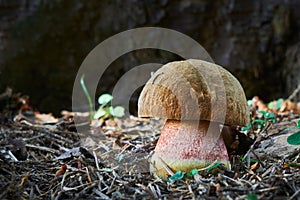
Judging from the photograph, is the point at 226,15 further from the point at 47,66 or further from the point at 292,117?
the point at 47,66

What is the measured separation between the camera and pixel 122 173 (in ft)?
5.42

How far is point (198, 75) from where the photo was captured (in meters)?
1.62

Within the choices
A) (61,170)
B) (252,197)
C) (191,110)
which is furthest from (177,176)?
(61,170)

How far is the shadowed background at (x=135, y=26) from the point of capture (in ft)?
12.2

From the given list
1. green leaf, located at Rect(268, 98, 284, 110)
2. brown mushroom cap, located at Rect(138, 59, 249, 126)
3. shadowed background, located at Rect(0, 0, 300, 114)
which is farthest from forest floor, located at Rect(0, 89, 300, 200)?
shadowed background, located at Rect(0, 0, 300, 114)

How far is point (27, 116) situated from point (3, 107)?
0.67 feet

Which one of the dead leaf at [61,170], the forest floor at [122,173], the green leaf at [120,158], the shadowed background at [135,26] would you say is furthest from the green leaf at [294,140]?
the shadowed background at [135,26]

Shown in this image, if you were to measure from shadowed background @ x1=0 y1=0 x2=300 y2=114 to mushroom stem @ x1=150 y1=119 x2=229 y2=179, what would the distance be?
89.3 inches

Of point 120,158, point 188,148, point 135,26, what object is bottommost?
point 120,158

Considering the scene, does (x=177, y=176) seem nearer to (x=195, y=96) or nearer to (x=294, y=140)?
(x=195, y=96)

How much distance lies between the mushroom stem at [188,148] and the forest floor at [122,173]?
62 mm

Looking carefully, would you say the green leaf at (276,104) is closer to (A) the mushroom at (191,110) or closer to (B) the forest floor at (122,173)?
(B) the forest floor at (122,173)

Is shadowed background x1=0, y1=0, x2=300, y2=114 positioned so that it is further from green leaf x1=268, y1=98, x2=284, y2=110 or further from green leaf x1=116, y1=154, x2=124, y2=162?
green leaf x1=116, y1=154, x2=124, y2=162

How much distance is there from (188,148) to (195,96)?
24 centimetres
